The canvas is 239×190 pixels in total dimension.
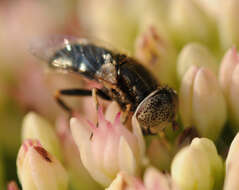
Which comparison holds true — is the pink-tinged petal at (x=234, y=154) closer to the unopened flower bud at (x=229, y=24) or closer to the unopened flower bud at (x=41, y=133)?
the unopened flower bud at (x=41, y=133)

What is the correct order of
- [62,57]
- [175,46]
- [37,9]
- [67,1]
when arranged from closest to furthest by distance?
[62,57] → [175,46] → [37,9] → [67,1]

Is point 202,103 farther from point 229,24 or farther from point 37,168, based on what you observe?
point 37,168

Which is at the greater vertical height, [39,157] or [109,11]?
[109,11]

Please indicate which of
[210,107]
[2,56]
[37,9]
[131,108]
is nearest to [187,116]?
[210,107]

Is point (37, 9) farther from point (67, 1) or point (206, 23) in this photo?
point (206, 23)

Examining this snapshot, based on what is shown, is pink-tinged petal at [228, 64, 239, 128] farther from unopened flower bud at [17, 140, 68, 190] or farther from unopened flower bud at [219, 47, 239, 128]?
unopened flower bud at [17, 140, 68, 190]

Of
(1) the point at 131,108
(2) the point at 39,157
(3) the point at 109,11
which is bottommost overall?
(2) the point at 39,157
